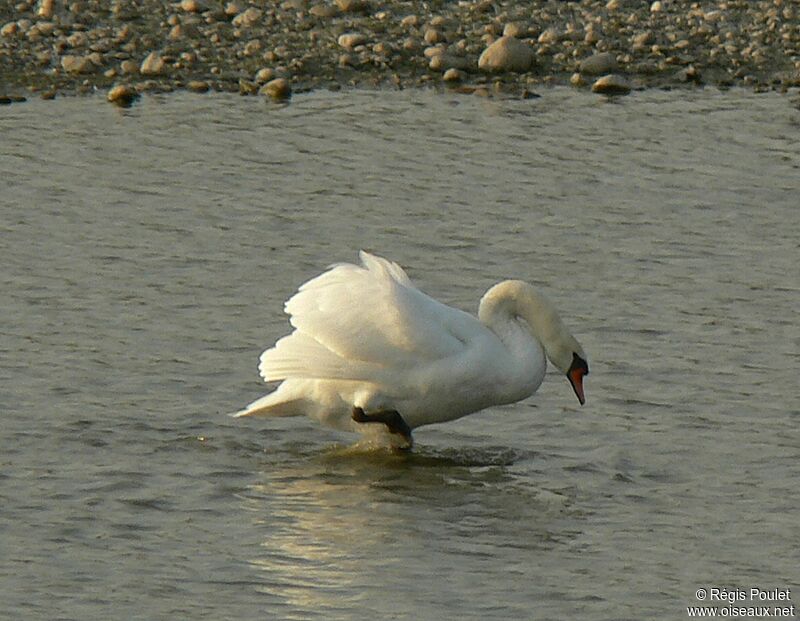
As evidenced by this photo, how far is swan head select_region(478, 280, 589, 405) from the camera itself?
30.1ft

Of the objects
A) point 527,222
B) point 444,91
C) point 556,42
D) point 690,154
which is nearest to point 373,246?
point 527,222

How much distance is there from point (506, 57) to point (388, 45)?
0.98 metres

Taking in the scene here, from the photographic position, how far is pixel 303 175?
13.5m

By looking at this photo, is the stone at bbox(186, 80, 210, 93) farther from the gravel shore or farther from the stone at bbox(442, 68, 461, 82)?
the stone at bbox(442, 68, 461, 82)

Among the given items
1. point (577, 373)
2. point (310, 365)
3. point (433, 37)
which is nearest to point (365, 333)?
point (310, 365)

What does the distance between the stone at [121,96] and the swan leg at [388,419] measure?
6831 mm

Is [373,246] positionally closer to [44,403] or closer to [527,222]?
[527,222]

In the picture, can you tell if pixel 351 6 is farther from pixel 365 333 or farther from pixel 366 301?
pixel 365 333

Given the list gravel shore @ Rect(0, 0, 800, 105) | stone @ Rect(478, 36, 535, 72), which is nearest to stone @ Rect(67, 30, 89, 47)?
gravel shore @ Rect(0, 0, 800, 105)

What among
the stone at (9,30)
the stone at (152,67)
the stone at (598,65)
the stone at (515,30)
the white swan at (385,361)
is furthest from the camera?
the stone at (515,30)

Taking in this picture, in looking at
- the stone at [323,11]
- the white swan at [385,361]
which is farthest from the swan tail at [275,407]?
the stone at [323,11]

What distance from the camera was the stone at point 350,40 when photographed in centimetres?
1639

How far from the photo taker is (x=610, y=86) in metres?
15.6

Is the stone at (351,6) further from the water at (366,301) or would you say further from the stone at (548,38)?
the water at (366,301)
